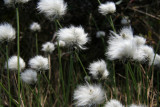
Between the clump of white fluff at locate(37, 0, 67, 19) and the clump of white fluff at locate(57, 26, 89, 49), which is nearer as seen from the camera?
the clump of white fluff at locate(57, 26, 89, 49)

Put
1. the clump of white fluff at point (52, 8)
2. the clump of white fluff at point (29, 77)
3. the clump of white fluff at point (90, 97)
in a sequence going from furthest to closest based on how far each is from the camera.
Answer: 1. the clump of white fluff at point (29, 77)
2. the clump of white fluff at point (52, 8)
3. the clump of white fluff at point (90, 97)

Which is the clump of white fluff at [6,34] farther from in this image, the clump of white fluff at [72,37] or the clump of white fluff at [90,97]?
the clump of white fluff at [90,97]

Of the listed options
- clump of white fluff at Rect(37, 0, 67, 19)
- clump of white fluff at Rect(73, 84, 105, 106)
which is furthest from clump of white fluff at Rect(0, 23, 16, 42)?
clump of white fluff at Rect(73, 84, 105, 106)

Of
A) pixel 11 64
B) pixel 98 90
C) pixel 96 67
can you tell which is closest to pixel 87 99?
pixel 98 90

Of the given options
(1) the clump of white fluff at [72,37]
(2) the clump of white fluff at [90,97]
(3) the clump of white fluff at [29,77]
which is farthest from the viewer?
(3) the clump of white fluff at [29,77]

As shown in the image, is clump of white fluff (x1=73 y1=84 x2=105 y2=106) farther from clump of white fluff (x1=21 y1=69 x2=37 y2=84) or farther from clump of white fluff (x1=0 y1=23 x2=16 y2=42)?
clump of white fluff (x1=0 y1=23 x2=16 y2=42)

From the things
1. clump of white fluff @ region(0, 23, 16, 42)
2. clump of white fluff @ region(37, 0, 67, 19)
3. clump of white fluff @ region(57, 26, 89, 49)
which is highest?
clump of white fluff @ region(37, 0, 67, 19)

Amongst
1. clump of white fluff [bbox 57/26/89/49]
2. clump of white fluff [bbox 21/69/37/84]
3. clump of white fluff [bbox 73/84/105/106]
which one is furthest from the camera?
clump of white fluff [bbox 21/69/37/84]

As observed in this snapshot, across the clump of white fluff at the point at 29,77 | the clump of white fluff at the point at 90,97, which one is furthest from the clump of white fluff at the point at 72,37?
the clump of white fluff at the point at 29,77

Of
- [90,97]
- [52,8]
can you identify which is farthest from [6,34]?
[90,97]

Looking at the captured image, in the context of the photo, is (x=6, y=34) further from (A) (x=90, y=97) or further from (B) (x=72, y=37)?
(A) (x=90, y=97)

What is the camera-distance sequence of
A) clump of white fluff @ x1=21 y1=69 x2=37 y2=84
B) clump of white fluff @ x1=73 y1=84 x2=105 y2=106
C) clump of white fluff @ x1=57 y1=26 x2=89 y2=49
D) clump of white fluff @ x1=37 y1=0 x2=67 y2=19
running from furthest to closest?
clump of white fluff @ x1=21 y1=69 x2=37 y2=84 < clump of white fluff @ x1=37 y1=0 x2=67 y2=19 < clump of white fluff @ x1=57 y1=26 x2=89 y2=49 < clump of white fluff @ x1=73 y1=84 x2=105 y2=106

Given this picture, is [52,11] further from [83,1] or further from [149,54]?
[83,1]
